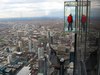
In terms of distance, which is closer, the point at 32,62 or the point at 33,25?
the point at 32,62

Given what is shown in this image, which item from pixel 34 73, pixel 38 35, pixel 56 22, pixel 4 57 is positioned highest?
pixel 56 22

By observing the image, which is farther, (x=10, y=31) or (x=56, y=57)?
(x=10, y=31)

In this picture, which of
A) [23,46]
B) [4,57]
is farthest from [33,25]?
[4,57]

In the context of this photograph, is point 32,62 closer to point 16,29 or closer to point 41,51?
point 41,51

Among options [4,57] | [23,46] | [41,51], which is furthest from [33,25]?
[4,57]

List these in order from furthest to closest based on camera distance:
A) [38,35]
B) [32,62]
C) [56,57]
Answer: [38,35], [32,62], [56,57]

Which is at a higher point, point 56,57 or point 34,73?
point 56,57

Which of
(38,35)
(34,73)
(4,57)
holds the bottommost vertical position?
(34,73)

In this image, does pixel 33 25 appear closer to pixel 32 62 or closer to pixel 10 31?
pixel 10 31

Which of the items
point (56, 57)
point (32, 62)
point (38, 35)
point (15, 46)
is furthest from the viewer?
point (38, 35)
